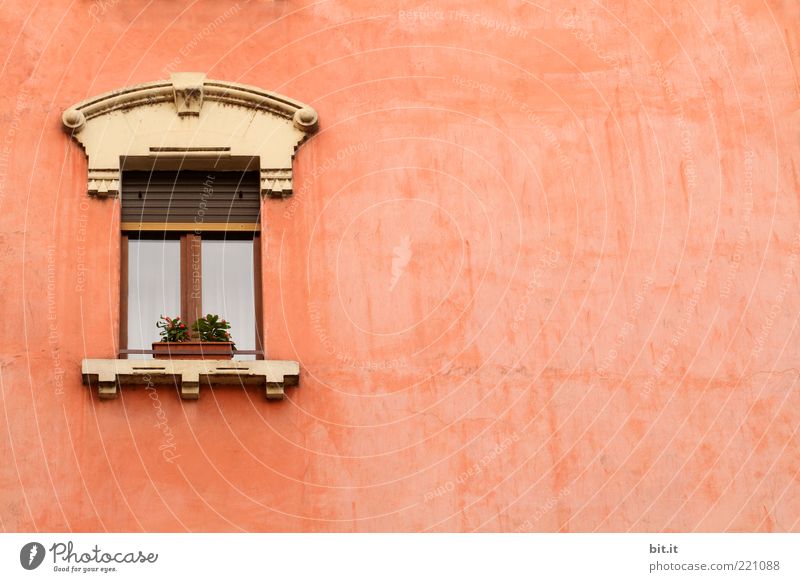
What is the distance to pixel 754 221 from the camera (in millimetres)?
15500

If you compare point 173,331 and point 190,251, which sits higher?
point 190,251

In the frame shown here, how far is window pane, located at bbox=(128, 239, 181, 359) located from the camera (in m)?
14.9

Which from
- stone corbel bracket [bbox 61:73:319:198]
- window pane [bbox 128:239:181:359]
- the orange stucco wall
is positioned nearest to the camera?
the orange stucco wall

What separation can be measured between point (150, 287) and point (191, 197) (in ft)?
3.10

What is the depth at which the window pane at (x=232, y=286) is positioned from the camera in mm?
14984

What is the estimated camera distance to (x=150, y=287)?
15.2 metres

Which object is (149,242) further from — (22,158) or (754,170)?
(754,170)

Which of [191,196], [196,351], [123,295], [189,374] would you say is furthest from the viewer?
[191,196]

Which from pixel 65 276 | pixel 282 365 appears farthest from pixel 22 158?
pixel 282 365

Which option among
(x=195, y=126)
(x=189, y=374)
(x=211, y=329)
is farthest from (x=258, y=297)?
(x=195, y=126)
